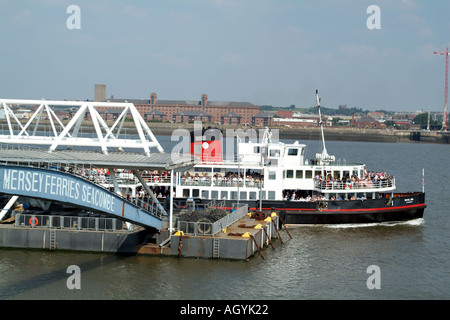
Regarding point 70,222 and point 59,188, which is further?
point 70,222

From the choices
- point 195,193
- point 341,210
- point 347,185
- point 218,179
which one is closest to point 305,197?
point 341,210

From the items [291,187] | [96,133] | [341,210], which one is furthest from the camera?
[291,187]

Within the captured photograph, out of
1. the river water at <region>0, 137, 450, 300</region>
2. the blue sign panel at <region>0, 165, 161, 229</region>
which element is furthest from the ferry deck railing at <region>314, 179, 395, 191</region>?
the blue sign panel at <region>0, 165, 161, 229</region>

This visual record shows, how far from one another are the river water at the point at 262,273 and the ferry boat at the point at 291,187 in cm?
379

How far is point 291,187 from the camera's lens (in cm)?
4578

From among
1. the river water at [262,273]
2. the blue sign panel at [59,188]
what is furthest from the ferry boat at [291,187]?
the blue sign panel at [59,188]

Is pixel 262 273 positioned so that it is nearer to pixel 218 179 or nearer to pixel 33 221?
pixel 33 221

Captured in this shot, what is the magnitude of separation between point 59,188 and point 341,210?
80.1ft

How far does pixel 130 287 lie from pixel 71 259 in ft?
18.9

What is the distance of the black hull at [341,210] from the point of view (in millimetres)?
43875

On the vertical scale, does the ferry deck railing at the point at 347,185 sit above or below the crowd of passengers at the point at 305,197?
above
